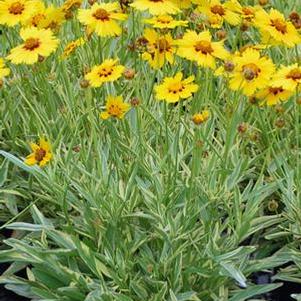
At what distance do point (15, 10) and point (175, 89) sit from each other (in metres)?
0.47

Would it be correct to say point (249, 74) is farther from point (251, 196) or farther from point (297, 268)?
point (297, 268)

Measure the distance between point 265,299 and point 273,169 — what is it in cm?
36

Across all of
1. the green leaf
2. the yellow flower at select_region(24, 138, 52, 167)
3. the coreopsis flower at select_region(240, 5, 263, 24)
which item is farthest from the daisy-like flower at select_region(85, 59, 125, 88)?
the green leaf

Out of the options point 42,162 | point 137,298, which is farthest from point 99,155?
point 137,298

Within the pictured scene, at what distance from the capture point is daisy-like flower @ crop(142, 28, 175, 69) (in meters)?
1.83

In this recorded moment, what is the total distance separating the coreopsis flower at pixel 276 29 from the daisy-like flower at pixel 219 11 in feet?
0.34

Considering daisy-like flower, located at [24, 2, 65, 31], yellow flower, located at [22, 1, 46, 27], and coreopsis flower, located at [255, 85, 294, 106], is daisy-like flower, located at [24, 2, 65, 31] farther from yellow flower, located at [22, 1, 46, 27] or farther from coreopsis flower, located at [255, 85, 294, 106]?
coreopsis flower, located at [255, 85, 294, 106]

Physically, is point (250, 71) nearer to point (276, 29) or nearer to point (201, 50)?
point (201, 50)

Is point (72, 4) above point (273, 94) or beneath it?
above

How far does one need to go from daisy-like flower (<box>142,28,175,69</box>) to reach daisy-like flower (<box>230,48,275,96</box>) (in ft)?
0.55

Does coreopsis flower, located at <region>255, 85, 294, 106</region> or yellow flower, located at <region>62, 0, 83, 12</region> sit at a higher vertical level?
yellow flower, located at <region>62, 0, 83, 12</region>

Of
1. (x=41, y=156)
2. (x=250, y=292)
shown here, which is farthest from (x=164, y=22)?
(x=250, y=292)

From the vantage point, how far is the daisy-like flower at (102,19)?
1.75m

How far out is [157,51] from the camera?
71.4 inches
